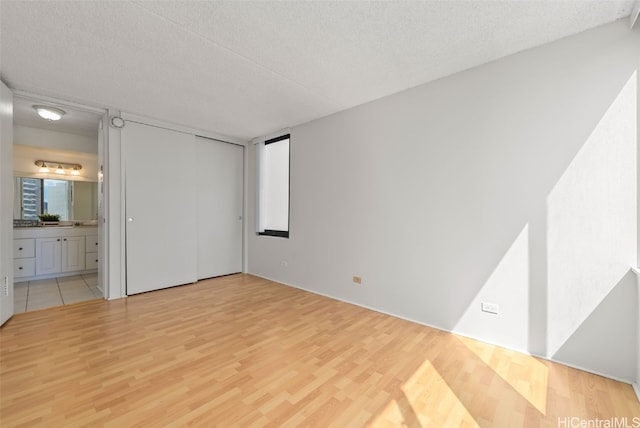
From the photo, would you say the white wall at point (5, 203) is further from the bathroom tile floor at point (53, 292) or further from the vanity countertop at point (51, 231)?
the vanity countertop at point (51, 231)

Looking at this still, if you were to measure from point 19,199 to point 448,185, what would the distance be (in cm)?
707

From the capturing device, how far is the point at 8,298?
289cm

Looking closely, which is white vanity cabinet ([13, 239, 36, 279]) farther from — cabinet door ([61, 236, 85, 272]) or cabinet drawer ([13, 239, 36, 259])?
cabinet door ([61, 236, 85, 272])

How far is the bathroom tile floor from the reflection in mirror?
1299mm

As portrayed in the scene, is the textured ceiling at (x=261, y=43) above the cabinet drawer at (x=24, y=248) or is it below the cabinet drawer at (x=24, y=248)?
above

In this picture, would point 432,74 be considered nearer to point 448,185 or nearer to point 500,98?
point 500,98

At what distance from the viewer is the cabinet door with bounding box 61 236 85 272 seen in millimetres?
4770

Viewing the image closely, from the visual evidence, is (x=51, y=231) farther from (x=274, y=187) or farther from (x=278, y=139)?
(x=278, y=139)

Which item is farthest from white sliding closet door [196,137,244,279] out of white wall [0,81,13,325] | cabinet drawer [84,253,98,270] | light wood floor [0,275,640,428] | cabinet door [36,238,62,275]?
cabinet door [36,238,62,275]

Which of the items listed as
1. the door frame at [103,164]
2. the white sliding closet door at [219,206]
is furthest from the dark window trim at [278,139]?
the door frame at [103,164]

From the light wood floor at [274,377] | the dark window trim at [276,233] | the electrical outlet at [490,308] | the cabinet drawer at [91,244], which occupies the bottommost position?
the light wood floor at [274,377]

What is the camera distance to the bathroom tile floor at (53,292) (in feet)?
11.1

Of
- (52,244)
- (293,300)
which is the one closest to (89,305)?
(52,244)

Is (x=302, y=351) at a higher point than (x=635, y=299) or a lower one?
lower
